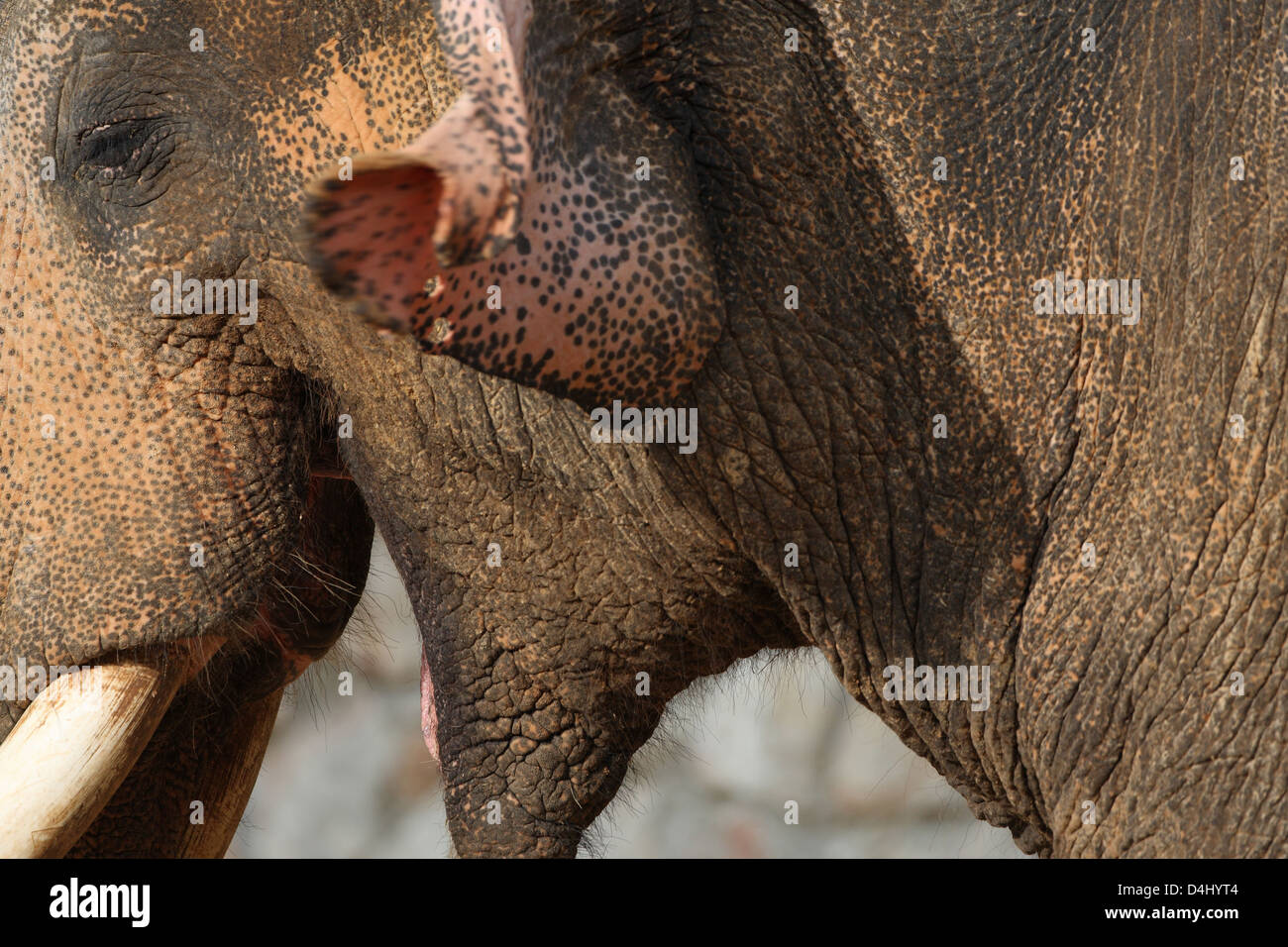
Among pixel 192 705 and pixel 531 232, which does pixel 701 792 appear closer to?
pixel 192 705

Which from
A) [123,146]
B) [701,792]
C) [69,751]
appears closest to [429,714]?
[69,751]

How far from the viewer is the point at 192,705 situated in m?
2.13

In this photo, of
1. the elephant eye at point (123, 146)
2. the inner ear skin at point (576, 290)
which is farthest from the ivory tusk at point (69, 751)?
the inner ear skin at point (576, 290)

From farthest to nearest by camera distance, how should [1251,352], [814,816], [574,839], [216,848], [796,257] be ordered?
[814,816] < [216,848] < [574,839] < [796,257] < [1251,352]

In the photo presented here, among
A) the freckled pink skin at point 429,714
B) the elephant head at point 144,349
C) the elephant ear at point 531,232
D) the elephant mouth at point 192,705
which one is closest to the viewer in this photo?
the elephant ear at point 531,232

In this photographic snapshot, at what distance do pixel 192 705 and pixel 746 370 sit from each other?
912 mm

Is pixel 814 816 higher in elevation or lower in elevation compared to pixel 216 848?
lower

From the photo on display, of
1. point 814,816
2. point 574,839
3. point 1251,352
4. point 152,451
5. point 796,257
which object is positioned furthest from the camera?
point 814,816

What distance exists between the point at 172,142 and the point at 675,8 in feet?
1.89

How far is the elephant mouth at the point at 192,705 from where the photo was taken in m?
1.85

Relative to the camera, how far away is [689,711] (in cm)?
240

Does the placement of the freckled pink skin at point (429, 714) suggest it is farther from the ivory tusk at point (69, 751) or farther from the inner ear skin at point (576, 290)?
the inner ear skin at point (576, 290)
